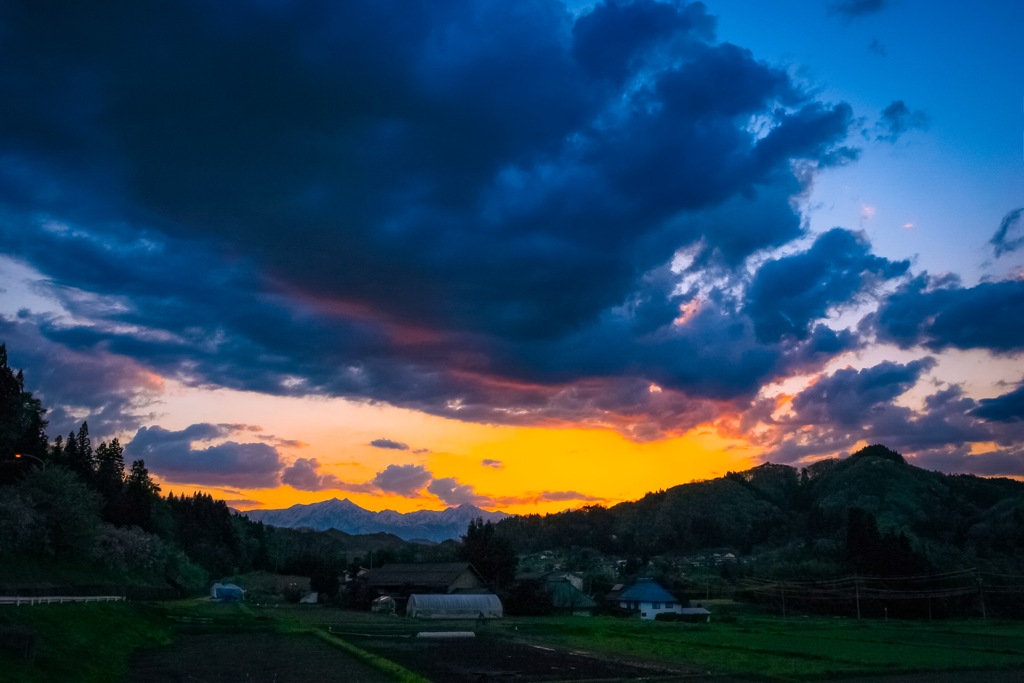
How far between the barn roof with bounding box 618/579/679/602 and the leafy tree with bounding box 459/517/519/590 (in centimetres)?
1658

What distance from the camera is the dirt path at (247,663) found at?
30.4 metres

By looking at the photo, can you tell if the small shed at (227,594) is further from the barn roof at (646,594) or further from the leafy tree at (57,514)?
the barn roof at (646,594)

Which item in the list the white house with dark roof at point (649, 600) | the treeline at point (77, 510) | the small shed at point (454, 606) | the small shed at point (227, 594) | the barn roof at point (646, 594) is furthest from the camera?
the small shed at point (227, 594)

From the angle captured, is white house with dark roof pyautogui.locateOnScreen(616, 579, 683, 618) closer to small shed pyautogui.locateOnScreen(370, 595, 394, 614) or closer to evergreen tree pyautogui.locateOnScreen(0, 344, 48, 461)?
small shed pyautogui.locateOnScreen(370, 595, 394, 614)

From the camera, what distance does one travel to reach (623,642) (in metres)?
53.4

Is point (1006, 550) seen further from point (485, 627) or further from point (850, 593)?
point (485, 627)

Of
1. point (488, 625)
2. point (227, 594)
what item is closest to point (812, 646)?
point (488, 625)

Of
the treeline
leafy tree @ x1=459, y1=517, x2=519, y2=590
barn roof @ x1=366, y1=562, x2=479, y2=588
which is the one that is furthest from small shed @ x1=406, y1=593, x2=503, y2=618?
the treeline

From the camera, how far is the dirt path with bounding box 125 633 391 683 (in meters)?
30.4

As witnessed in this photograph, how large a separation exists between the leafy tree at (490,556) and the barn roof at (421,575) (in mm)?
2258

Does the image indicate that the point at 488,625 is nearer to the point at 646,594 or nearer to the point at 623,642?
A: the point at 623,642

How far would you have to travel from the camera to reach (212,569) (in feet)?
577

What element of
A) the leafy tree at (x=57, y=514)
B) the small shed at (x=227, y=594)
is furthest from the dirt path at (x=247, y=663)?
the small shed at (x=227, y=594)

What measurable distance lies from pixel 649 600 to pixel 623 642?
50516mm
